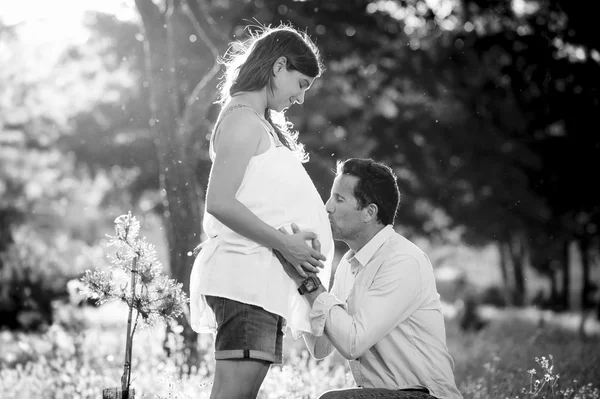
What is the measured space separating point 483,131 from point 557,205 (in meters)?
1.79

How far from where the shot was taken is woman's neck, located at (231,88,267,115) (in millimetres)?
3480

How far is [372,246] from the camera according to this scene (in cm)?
395

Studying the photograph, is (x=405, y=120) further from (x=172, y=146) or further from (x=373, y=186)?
(x=373, y=186)

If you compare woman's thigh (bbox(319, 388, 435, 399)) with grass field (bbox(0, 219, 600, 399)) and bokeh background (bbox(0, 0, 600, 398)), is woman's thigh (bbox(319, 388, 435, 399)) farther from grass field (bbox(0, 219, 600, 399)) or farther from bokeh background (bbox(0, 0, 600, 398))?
bokeh background (bbox(0, 0, 600, 398))

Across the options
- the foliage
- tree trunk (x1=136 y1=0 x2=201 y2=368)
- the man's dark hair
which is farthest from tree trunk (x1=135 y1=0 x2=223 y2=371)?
the man's dark hair

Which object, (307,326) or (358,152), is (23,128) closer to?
(358,152)

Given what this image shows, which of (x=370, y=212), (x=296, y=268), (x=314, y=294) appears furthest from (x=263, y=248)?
(x=370, y=212)

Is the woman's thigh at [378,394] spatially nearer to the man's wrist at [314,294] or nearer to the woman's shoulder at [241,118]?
the man's wrist at [314,294]

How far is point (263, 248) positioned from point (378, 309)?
0.69m

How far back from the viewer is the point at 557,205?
1324cm

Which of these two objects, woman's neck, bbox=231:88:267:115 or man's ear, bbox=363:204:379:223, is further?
man's ear, bbox=363:204:379:223

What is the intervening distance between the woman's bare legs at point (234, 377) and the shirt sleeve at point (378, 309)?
45 centimetres

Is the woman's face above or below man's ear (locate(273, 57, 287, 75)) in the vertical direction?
→ below

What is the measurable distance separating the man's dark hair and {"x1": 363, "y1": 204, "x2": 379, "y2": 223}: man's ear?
15 millimetres
